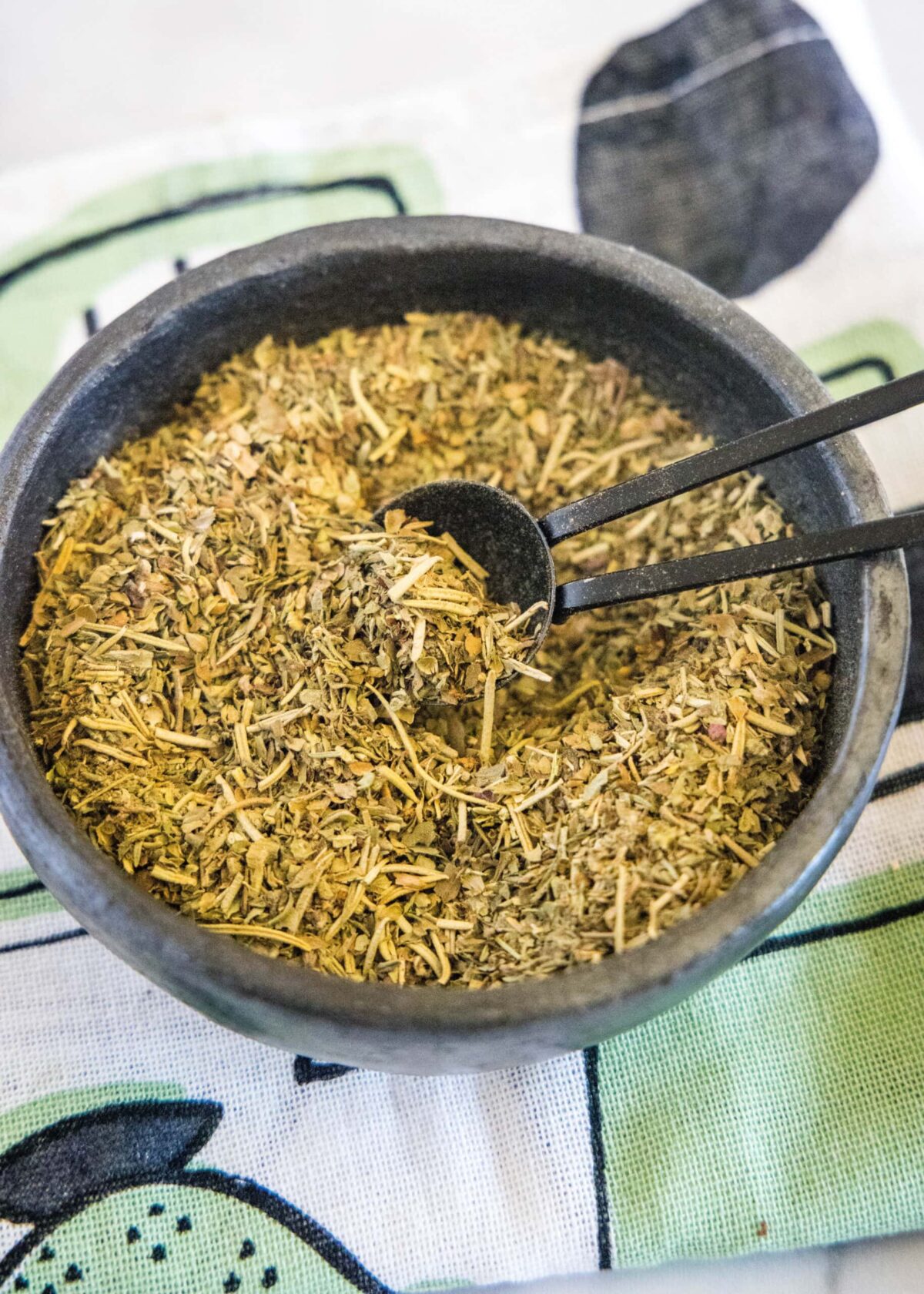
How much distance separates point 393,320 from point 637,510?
38 cm

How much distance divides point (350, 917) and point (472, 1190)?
0.33 meters

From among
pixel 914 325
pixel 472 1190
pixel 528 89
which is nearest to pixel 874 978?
pixel 472 1190

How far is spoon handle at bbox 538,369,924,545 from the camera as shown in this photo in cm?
91

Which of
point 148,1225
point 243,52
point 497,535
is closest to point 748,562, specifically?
point 497,535

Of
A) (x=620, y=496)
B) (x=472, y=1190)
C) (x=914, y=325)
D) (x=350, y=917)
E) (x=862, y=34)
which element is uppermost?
(x=862, y=34)

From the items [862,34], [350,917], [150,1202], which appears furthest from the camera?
[862,34]

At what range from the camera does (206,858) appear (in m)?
0.95

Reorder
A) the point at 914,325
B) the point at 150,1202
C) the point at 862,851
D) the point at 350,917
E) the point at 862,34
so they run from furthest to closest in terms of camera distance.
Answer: the point at 862,34, the point at 914,325, the point at 862,851, the point at 150,1202, the point at 350,917

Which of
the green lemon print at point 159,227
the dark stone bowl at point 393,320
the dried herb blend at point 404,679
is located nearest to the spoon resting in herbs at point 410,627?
the dried herb blend at point 404,679

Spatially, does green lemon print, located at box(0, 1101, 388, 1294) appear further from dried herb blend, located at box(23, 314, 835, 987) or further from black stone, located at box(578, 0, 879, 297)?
black stone, located at box(578, 0, 879, 297)

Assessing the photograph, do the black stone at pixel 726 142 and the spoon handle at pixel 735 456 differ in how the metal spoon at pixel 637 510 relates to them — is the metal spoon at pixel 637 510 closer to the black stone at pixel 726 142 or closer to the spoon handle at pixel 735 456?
the spoon handle at pixel 735 456

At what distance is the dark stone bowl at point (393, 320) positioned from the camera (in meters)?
0.81

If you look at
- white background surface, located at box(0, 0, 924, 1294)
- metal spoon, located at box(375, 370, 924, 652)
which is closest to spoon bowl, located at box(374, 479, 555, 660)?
metal spoon, located at box(375, 370, 924, 652)

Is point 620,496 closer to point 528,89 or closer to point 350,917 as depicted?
point 350,917
